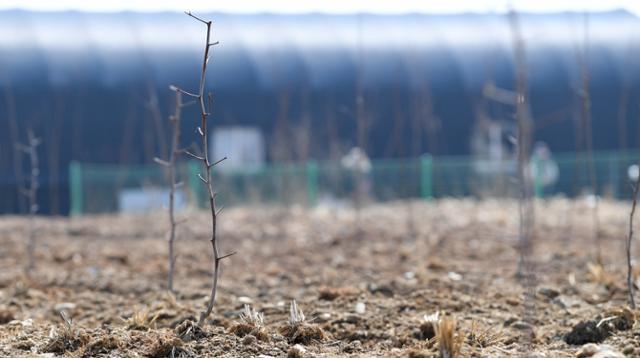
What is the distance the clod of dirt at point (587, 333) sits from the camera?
4191 mm

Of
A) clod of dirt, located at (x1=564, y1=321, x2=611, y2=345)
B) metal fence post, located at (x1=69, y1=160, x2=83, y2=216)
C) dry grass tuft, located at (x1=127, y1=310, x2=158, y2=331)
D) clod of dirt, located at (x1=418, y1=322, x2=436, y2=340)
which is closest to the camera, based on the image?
clod of dirt, located at (x1=564, y1=321, x2=611, y2=345)

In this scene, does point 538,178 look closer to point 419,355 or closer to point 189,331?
point 189,331

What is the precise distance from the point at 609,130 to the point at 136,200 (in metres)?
11.1

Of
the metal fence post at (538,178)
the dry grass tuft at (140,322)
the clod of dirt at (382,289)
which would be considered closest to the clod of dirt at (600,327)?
the clod of dirt at (382,289)

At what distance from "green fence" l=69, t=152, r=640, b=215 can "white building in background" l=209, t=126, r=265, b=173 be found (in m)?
1.50

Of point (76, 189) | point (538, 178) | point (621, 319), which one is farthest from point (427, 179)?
point (621, 319)

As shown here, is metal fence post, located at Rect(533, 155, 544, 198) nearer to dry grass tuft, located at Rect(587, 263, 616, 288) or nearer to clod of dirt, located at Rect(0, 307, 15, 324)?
dry grass tuft, located at Rect(587, 263, 616, 288)

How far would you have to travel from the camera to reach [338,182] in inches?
713

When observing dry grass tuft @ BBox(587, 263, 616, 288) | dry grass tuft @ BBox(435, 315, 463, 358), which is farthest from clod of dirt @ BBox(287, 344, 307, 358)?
dry grass tuft @ BBox(587, 263, 616, 288)

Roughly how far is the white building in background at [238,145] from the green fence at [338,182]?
150 centimetres

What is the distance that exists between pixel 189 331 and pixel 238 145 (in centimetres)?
1678

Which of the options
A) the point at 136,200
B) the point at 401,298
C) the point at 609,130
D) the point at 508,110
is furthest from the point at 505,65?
the point at 401,298

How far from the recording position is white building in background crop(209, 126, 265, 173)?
66.9ft

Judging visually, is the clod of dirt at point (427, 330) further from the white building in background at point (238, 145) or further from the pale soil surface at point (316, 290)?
the white building in background at point (238, 145)
